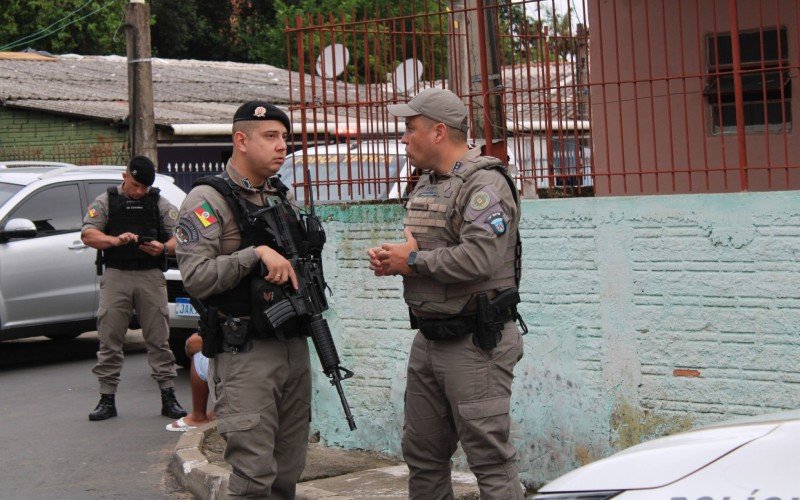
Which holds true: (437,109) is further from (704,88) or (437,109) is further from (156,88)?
(156,88)

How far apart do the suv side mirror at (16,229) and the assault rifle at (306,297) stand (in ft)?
21.7

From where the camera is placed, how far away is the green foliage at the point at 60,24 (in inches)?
1353

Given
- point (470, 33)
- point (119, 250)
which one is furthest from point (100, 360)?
point (470, 33)

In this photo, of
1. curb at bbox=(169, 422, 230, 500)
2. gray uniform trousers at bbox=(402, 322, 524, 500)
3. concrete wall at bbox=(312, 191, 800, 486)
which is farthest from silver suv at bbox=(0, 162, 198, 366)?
gray uniform trousers at bbox=(402, 322, 524, 500)

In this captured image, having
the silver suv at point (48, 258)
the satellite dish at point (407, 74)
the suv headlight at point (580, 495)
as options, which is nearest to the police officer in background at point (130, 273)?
the silver suv at point (48, 258)

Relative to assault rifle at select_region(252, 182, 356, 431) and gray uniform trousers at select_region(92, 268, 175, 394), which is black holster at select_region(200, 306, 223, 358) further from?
gray uniform trousers at select_region(92, 268, 175, 394)

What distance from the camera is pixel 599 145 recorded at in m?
7.04

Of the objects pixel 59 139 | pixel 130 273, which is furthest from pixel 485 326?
pixel 59 139

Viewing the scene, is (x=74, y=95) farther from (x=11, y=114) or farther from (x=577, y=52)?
(x=577, y=52)

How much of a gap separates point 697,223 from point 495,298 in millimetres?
1426

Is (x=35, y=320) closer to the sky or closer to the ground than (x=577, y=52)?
closer to the ground

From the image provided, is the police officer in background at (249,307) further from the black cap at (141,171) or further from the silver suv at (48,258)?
the silver suv at (48,258)

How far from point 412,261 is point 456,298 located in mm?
236

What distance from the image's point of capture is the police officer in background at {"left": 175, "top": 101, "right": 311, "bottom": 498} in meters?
4.52
